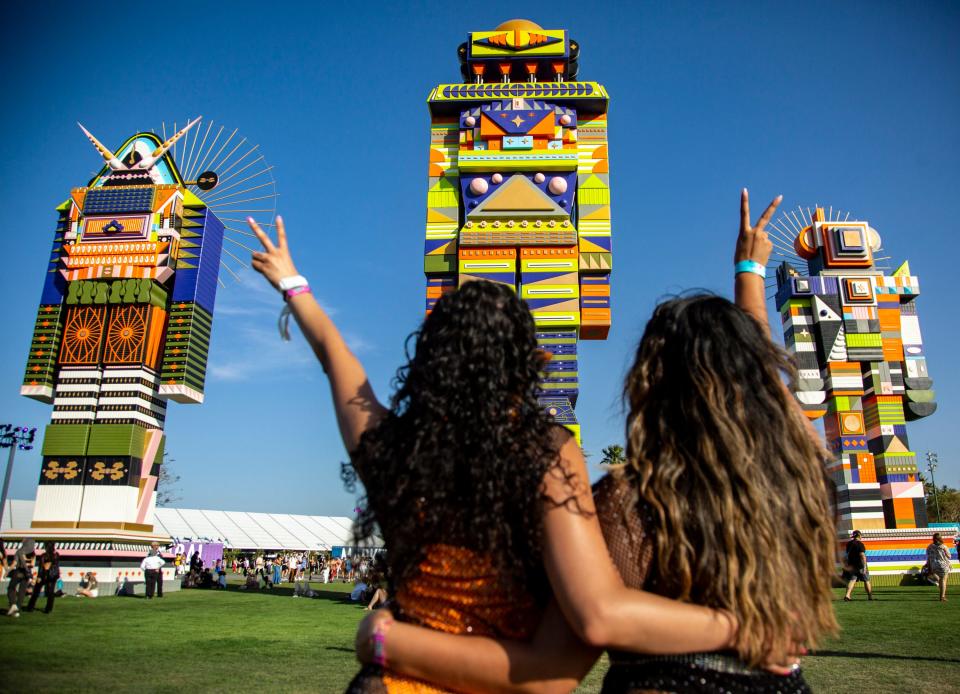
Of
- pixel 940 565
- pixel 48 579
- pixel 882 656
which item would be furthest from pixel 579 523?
pixel 940 565

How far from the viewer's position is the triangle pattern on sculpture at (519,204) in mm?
13484

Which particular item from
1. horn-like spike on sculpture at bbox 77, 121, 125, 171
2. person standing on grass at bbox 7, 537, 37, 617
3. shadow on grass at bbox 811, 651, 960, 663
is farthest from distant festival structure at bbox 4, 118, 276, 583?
shadow on grass at bbox 811, 651, 960, 663

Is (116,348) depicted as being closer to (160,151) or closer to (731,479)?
(160,151)

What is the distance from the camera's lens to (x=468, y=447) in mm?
1332

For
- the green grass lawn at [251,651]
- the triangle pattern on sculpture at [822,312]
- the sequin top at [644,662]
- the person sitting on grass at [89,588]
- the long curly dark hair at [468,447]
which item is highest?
the triangle pattern on sculpture at [822,312]

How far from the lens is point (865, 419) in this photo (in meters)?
20.6

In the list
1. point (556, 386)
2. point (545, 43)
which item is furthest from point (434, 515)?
point (545, 43)

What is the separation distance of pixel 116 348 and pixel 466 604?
751 inches

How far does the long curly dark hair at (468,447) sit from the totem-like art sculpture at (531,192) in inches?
428

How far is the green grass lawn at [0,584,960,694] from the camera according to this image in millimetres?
5633

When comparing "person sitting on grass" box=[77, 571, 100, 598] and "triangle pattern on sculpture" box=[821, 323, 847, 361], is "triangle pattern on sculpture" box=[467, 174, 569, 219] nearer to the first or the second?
"triangle pattern on sculpture" box=[821, 323, 847, 361]

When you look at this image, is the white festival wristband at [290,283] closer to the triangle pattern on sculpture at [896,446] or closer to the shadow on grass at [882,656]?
the shadow on grass at [882,656]

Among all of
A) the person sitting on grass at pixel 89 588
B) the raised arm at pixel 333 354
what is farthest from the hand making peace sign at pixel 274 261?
the person sitting on grass at pixel 89 588

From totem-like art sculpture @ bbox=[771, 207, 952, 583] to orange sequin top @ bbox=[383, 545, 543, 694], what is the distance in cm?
1990
